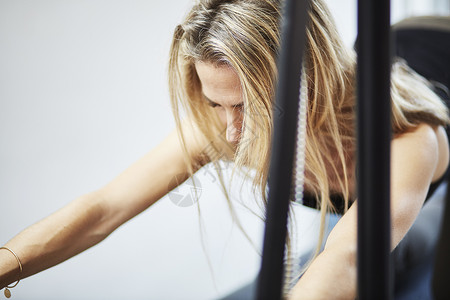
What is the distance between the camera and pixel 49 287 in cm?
42

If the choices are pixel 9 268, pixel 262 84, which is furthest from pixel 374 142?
pixel 9 268

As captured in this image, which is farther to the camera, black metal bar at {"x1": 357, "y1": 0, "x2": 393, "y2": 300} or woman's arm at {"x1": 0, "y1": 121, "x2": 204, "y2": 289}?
woman's arm at {"x1": 0, "y1": 121, "x2": 204, "y2": 289}

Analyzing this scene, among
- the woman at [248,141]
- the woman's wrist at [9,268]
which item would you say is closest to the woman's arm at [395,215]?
the woman at [248,141]

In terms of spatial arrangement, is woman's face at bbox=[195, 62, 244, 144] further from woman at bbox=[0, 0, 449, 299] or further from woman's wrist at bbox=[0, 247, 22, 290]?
woman's wrist at bbox=[0, 247, 22, 290]

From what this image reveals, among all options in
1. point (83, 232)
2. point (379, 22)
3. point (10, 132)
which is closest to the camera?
point (379, 22)

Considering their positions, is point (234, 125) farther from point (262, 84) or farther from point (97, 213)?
point (97, 213)

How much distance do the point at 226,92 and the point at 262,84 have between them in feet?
0.14

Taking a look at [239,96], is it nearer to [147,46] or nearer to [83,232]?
[147,46]

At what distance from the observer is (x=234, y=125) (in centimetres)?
47

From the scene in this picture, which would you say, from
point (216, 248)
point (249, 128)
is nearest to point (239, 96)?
point (249, 128)

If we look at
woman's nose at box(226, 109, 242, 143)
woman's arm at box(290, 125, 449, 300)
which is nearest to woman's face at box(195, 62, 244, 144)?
woman's nose at box(226, 109, 242, 143)

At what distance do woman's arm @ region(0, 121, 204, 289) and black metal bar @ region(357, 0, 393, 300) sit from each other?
28cm

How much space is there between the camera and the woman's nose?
47 centimetres

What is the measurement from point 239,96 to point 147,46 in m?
0.10
